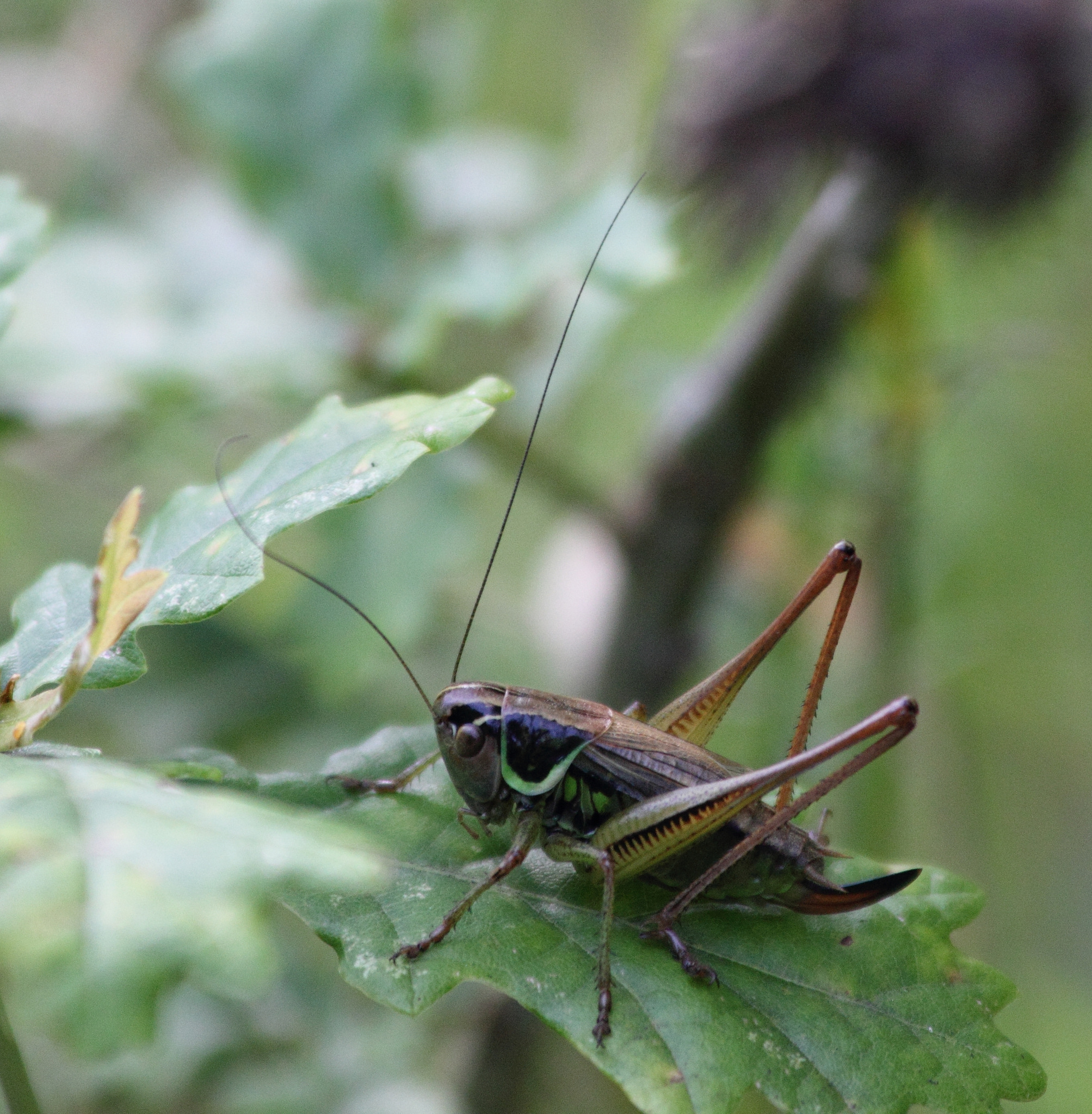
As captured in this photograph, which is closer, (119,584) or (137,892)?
(137,892)

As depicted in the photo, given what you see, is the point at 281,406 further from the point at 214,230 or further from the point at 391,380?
the point at 214,230

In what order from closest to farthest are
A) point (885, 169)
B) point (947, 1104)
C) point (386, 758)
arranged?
point (947, 1104) → point (386, 758) → point (885, 169)

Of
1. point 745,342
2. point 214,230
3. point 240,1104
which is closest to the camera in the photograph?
point 240,1104

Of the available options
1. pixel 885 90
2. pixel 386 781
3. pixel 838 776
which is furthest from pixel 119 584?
pixel 885 90

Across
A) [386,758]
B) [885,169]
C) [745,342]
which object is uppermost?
[885,169]

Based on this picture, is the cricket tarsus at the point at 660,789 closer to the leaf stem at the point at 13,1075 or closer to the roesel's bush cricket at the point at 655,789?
the roesel's bush cricket at the point at 655,789

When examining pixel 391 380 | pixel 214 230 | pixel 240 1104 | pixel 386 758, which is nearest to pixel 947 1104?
pixel 386 758

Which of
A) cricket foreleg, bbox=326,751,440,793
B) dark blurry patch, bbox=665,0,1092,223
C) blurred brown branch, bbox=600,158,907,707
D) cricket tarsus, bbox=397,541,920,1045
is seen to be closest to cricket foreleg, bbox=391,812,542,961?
cricket tarsus, bbox=397,541,920,1045

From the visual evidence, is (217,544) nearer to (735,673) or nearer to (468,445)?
(735,673)
